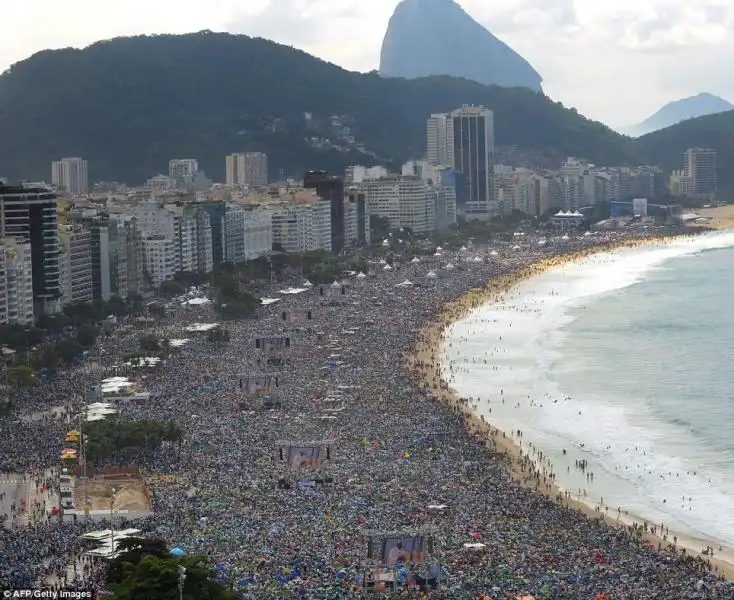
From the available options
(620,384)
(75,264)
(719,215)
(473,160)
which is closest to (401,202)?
(473,160)

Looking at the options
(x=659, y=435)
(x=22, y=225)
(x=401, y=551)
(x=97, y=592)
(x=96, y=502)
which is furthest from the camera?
(x=22, y=225)

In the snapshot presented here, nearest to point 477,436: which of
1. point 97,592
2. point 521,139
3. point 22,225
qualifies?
point 97,592

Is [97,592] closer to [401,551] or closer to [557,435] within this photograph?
[401,551]

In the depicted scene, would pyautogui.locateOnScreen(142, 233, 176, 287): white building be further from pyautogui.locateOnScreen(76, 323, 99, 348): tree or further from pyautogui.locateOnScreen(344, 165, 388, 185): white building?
pyautogui.locateOnScreen(344, 165, 388, 185): white building

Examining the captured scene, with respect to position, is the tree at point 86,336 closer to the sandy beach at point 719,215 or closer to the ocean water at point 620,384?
the ocean water at point 620,384

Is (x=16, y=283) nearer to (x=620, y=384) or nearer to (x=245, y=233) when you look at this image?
(x=620, y=384)

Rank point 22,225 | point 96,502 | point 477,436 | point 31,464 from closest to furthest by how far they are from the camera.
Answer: point 96,502 → point 31,464 → point 477,436 → point 22,225
